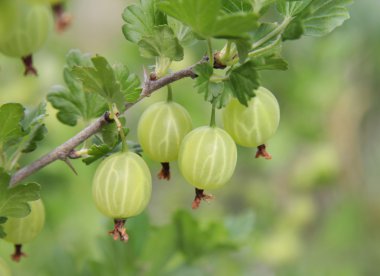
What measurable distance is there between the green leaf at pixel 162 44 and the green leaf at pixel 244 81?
3.5 inches

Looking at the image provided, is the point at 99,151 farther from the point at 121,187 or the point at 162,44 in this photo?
the point at 162,44

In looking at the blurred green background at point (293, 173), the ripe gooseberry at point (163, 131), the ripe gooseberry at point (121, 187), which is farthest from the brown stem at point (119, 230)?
the blurred green background at point (293, 173)

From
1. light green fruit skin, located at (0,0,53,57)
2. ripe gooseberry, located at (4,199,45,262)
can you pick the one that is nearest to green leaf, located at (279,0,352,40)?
light green fruit skin, located at (0,0,53,57)

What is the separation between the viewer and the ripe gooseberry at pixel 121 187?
94 cm

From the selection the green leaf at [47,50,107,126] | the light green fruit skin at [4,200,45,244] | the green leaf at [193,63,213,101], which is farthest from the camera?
the green leaf at [47,50,107,126]

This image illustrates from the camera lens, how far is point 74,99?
1.13m

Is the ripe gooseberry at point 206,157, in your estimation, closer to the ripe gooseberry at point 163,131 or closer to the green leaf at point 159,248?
the ripe gooseberry at point 163,131

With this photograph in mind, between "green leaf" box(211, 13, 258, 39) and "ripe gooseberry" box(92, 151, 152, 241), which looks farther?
"ripe gooseberry" box(92, 151, 152, 241)

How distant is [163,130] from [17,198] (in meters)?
0.23

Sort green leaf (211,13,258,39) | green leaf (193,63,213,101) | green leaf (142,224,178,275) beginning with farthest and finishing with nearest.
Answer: green leaf (142,224,178,275) → green leaf (193,63,213,101) → green leaf (211,13,258,39)

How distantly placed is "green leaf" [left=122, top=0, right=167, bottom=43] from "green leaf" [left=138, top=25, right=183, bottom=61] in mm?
32

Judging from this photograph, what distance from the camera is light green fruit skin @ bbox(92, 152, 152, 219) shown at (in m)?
0.94

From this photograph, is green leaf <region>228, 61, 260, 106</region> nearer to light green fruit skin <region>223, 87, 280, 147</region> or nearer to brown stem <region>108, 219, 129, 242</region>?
light green fruit skin <region>223, 87, 280, 147</region>

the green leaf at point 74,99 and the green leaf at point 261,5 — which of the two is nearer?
the green leaf at point 261,5
